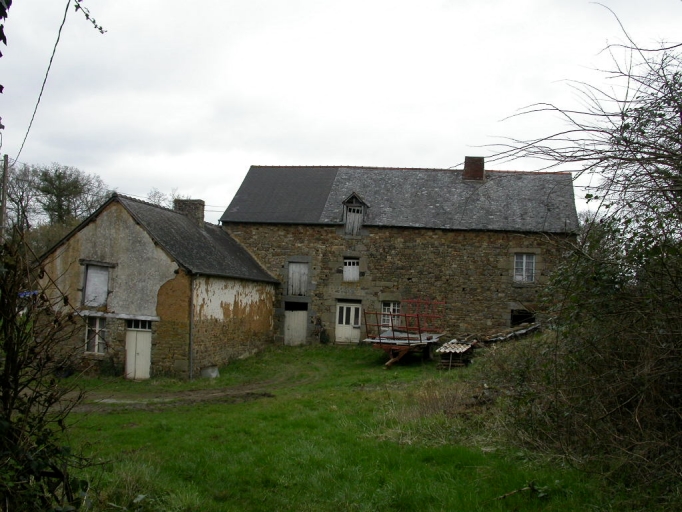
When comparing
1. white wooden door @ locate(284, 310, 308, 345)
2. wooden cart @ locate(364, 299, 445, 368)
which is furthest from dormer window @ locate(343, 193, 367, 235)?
white wooden door @ locate(284, 310, 308, 345)

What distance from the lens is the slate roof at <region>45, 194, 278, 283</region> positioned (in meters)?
17.2

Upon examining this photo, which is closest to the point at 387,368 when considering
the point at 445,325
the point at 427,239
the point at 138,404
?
the point at 445,325

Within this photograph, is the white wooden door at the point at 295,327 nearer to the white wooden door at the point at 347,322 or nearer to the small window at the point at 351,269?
the white wooden door at the point at 347,322

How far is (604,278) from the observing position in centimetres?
595

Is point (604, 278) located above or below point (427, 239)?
below

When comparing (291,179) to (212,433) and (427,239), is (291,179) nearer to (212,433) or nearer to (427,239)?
(427,239)

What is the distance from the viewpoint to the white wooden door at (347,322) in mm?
22750

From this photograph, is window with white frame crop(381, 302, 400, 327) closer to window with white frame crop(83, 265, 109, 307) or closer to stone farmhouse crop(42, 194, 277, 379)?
stone farmhouse crop(42, 194, 277, 379)

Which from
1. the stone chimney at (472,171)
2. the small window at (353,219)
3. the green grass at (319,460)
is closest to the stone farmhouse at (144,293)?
the green grass at (319,460)

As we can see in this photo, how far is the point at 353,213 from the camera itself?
2300 cm

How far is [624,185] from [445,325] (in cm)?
1816

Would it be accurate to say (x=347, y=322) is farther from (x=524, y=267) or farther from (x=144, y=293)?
(x=144, y=293)

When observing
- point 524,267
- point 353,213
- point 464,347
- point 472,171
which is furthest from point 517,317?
point 353,213

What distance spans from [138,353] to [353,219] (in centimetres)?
977
